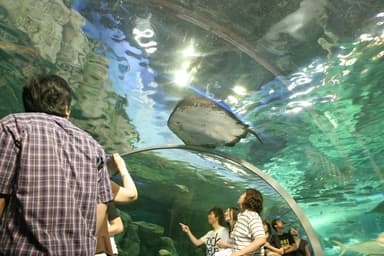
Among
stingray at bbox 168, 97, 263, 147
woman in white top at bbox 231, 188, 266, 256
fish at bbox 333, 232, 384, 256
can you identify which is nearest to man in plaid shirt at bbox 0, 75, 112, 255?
woman in white top at bbox 231, 188, 266, 256

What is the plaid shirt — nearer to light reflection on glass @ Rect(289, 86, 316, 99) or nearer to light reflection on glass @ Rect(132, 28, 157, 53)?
light reflection on glass @ Rect(132, 28, 157, 53)

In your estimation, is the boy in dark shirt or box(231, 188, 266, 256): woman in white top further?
the boy in dark shirt

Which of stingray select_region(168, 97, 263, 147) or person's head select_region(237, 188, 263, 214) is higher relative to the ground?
stingray select_region(168, 97, 263, 147)

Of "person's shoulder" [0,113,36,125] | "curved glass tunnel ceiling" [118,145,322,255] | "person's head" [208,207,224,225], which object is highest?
"curved glass tunnel ceiling" [118,145,322,255]

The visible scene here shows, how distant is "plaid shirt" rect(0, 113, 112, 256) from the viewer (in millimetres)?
1570

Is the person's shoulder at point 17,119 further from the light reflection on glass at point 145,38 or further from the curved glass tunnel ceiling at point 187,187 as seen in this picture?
the curved glass tunnel ceiling at point 187,187

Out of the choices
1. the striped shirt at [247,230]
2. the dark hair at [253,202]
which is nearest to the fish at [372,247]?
the dark hair at [253,202]

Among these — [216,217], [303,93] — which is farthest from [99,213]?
[303,93]

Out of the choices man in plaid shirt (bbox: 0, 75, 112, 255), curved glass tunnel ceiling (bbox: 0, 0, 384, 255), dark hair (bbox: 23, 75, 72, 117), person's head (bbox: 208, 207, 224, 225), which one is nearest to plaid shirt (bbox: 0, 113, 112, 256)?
man in plaid shirt (bbox: 0, 75, 112, 255)

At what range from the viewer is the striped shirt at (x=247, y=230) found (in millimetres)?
4398

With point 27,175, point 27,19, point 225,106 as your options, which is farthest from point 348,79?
point 27,175

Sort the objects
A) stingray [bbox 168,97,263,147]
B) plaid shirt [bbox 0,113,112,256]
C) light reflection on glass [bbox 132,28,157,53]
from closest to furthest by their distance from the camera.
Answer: plaid shirt [bbox 0,113,112,256] → light reflection on glass [bbox 132,28,157,53] → stingray [bbox 168,97,263,147]

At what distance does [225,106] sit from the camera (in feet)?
25.2

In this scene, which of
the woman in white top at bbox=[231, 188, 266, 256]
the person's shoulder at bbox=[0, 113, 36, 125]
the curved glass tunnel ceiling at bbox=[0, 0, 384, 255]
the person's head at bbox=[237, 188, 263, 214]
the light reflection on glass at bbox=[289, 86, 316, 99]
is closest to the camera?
the person's shoulder at bbox=[0, 113, 36, 125]
